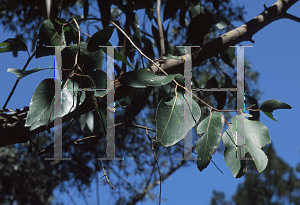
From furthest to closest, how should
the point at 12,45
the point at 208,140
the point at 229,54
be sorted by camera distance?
the point at 229,54 < the point at 12,45 < the point at 208,140

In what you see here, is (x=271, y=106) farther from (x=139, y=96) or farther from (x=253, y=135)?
(x=139, y=96)

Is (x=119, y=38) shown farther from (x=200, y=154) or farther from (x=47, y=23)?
(x=200, y=154)

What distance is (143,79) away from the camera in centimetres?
58

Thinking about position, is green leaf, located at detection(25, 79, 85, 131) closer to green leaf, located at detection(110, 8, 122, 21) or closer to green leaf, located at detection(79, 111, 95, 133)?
green leaf, located at detection(79, 111, 95, 133)

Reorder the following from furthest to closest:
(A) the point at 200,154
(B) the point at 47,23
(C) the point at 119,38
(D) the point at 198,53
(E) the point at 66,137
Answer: (E) the point at 66,137
(C) the point at 119,38
(D) the point at 198,53
(B) the point at 47,23
(A) the point at 200,154

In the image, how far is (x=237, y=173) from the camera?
538mm

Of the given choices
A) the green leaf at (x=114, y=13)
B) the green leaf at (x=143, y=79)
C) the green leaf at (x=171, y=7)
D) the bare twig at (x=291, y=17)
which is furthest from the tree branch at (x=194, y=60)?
the green leaf at (x=114, y=13)

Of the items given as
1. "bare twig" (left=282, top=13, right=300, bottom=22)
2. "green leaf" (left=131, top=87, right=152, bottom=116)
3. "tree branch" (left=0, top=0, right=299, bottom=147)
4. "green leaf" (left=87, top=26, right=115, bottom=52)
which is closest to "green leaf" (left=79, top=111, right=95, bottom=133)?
"tree branch" (left=0, top=0, right=299, bottom=147)

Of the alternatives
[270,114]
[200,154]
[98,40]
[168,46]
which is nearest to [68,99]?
[98,40]

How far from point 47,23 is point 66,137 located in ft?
6.12

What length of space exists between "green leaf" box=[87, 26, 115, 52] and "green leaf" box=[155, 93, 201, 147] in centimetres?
18

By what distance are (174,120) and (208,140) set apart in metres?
0.07

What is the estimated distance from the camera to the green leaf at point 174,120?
52 centimetres

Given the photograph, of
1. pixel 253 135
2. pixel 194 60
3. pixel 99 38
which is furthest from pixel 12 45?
pixel 253 135
